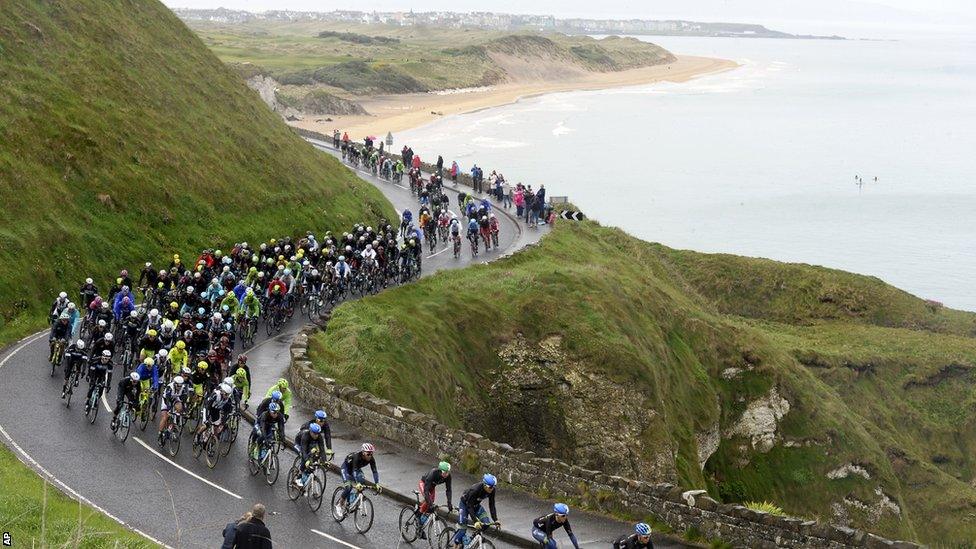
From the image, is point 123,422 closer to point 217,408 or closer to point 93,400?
point 93,400

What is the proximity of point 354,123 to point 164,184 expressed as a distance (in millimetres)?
90634

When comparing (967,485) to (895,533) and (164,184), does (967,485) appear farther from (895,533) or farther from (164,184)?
(164,184)

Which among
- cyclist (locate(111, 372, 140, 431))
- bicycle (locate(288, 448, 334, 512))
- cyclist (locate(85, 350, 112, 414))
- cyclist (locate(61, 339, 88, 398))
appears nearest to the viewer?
bicycle (locate(288, 448, 334, 512))

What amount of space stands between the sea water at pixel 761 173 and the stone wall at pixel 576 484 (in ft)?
195

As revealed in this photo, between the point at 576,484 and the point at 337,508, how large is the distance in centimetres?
437

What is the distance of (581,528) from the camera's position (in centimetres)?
1914

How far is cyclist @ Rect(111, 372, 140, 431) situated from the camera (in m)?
22.1

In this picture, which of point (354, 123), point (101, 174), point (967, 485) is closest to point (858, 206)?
point (354, 123)

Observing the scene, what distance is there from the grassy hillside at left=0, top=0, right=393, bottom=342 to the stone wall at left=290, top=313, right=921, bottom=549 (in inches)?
466

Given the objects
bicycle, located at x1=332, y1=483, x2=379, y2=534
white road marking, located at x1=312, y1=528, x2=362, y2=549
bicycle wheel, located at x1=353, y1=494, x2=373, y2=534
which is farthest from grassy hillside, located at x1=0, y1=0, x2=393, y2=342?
bicycle wheel, located at x1=353, y1=494, x2=373, y2=534

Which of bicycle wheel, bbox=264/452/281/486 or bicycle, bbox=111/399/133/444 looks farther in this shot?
bicycle, bbox=111/399/133/444

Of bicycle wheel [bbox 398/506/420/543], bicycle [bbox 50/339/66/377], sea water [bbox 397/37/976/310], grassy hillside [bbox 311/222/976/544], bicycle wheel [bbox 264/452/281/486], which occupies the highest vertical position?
bicycle wheel [bbox 398/506/420/543]

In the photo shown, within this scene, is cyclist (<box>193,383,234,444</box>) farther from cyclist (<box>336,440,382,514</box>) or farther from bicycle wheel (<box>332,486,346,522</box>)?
cyclist (<box>336,440,382,514</box>)

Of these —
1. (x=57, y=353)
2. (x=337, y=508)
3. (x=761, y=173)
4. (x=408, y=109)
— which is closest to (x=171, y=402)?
(x=337, y=508)
